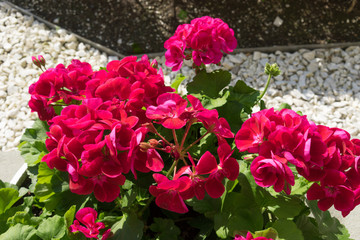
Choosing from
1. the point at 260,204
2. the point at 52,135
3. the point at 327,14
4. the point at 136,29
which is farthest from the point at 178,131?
the point at 327,14

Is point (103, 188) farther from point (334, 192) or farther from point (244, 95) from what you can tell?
point (244, 95)

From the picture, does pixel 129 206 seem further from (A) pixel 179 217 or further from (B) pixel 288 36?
(B) pixel 288 36

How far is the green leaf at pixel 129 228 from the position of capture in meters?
0.97

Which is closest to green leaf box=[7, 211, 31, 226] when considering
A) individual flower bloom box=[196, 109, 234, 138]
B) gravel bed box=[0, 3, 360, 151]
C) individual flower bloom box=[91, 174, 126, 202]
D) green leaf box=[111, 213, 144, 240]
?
green leaf box=[111, 213, 144, 240]

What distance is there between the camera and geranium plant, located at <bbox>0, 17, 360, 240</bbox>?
2.51 ft

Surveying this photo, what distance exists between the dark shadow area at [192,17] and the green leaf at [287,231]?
6.47 feet

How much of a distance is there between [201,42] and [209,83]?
0.19 m

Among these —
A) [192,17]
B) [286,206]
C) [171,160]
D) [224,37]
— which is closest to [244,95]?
[224,37]

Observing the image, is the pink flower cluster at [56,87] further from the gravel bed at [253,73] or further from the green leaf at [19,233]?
the gravel bed at [253,73]

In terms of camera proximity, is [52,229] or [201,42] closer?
[52,229]

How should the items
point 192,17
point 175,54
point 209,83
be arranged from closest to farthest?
1. point 175,54
2. point 209,83
3. point 192,17

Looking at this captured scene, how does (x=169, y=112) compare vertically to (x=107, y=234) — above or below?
above

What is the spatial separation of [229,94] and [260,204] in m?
0.43

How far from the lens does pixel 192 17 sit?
2.88 metres
